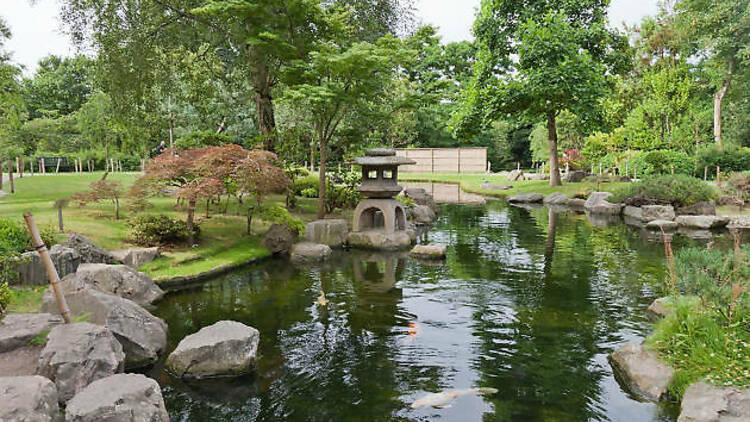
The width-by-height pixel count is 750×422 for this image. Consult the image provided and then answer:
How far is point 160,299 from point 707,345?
31.0 feet

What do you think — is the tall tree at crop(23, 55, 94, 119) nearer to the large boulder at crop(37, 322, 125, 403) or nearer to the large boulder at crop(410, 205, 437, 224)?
the large boulder at crop(410, 205, 437, 224)

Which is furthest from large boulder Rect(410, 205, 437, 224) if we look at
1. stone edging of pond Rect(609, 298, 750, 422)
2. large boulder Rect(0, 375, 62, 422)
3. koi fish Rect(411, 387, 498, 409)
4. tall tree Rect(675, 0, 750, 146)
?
tall tree Rect(675, 0, 750, 146)

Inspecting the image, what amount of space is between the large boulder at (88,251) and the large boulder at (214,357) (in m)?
4.60

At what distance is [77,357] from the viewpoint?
6.16m

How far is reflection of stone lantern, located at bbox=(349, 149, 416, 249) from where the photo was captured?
52.3 feet

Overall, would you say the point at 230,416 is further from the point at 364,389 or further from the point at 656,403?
the point at 656,403

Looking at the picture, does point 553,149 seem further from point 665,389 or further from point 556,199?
point 665,389

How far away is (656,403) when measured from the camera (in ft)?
20.2

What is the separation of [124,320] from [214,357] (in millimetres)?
1634

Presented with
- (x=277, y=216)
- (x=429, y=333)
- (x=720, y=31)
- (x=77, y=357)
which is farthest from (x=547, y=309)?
(x=720, y=31)

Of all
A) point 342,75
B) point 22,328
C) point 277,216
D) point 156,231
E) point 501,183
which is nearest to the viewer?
point 22,328

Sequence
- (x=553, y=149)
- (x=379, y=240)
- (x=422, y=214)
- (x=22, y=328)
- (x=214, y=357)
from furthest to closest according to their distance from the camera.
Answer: (x=553, y=149) → (x=422, y=214) → (x=379, y=240) → (x=214, y=357) → (x=22, y=328)

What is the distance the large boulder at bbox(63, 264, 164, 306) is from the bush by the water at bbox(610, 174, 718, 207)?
20.3 metres

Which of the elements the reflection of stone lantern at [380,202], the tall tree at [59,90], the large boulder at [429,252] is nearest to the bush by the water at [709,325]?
the large boulder at [429,252]
